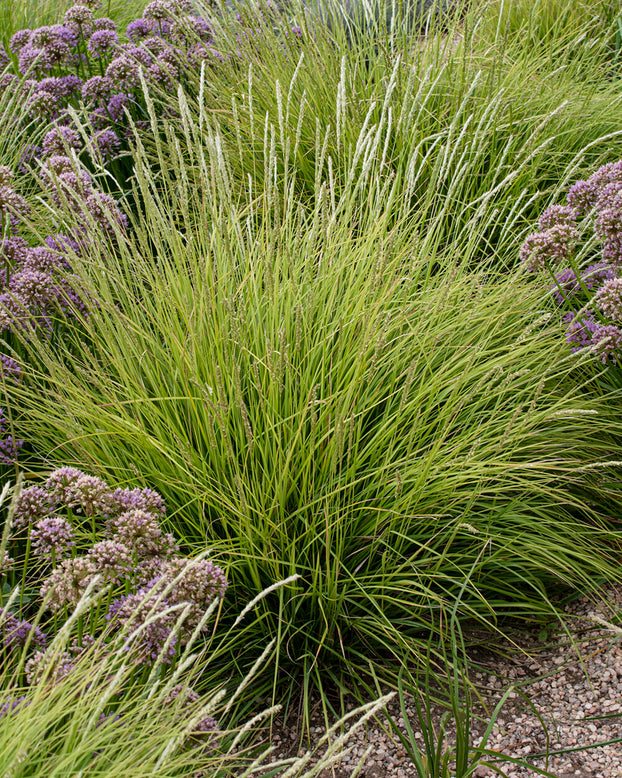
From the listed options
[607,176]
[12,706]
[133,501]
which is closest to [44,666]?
[12,706]

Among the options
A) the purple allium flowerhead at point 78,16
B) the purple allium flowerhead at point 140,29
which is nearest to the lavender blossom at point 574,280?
the purple allium flowerhead at point 78,16

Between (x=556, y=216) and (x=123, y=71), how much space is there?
8.12 feet

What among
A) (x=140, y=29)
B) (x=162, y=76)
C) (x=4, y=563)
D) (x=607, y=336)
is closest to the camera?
(x=4, y=563)

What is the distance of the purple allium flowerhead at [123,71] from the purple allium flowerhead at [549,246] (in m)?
2.41

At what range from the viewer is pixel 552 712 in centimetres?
211

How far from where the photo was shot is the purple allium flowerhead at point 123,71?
378cm

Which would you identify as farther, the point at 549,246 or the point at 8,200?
the point at 8,200

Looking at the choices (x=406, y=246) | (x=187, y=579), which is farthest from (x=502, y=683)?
(x=406, y=246)

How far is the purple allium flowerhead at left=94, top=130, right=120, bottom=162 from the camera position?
12.1ft

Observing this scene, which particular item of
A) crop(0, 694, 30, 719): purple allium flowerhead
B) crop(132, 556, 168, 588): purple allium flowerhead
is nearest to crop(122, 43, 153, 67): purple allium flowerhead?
crop(132, 556, 168, 588): purple allium flowerhead

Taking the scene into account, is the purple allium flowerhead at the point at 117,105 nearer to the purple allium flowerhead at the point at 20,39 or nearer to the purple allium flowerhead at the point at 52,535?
the purple allium flowerhead at the point at 20,39

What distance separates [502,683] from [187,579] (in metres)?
1.18

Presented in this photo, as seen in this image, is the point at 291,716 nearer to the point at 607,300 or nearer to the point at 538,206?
the point at 607,300

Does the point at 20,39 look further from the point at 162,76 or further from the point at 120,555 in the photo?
the point at 120,555
